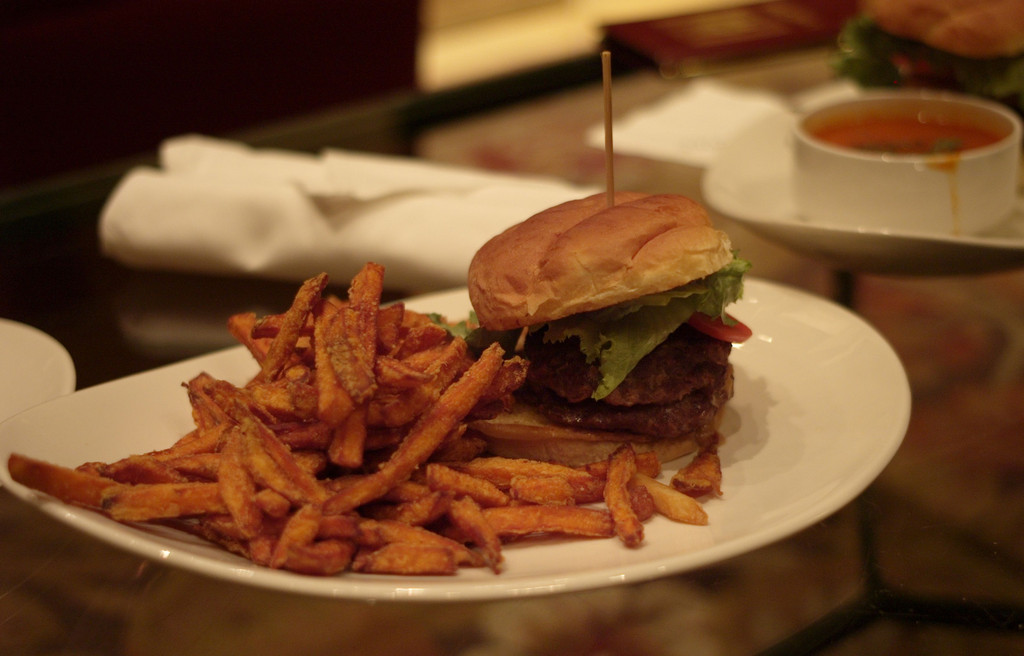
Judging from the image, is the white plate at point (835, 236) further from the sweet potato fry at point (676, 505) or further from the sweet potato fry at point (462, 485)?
the sweet potato fry at point (462, 485)

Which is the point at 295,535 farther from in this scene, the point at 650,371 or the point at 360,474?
the point at 650,371

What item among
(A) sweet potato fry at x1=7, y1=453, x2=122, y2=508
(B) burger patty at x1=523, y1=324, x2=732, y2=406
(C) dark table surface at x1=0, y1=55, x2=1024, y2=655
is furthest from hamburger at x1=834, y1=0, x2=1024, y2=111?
(A) sweet potato fry at x1=7, y1=453, x2=122, y2=508

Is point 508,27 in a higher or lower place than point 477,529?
higher

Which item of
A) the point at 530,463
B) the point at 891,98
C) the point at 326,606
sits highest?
the point at 891,98

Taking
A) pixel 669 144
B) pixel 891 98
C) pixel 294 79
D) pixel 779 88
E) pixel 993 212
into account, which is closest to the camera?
pixel 993 212

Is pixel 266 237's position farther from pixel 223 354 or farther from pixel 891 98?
pixel 891 98

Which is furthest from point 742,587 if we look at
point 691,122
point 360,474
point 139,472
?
point 691,122

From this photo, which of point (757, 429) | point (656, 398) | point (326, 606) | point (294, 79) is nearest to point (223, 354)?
point (326, 606)
